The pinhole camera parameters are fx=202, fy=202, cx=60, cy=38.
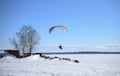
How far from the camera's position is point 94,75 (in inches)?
688

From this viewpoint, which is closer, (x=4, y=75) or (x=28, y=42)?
(x=4, y=75)

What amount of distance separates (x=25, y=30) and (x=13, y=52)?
11.1 m

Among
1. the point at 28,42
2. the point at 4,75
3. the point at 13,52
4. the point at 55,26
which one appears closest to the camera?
the point at 4,75

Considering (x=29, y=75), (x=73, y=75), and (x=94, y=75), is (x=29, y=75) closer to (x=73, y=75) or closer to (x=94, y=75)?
(x=73, y=75)

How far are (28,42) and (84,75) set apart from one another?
43.1 m

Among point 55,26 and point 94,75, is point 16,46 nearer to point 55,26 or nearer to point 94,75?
point 55,26

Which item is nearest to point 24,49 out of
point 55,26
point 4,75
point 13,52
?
point 13,52

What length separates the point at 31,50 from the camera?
59719 mm

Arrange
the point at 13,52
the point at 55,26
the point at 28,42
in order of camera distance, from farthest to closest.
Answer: the point at 28,42
the point at 13,52
the point at 55,26

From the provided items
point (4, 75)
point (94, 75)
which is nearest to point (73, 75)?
point (94, 75)

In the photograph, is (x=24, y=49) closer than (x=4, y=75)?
No

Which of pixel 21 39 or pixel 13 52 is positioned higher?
pixel 21 39

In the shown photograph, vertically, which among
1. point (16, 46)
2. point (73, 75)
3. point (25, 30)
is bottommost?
point (73, 75)

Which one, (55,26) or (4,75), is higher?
(55,26)
